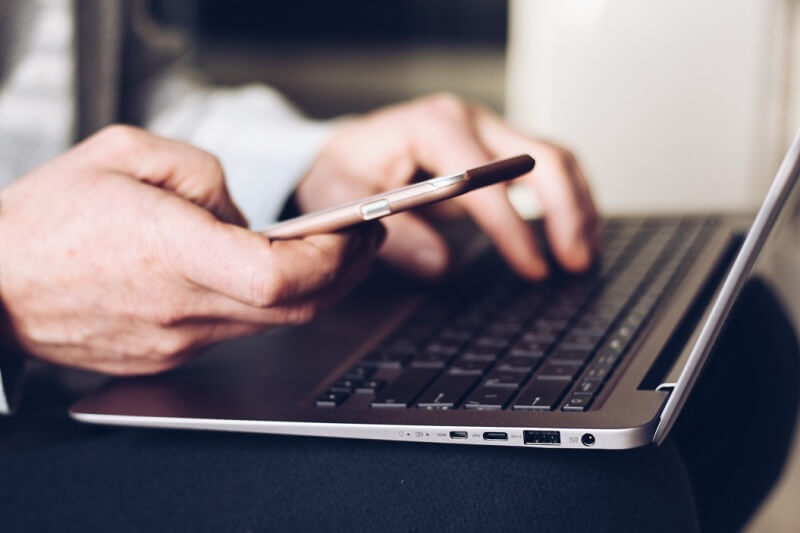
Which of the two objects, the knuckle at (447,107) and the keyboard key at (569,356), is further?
the knuckle at (447,107)

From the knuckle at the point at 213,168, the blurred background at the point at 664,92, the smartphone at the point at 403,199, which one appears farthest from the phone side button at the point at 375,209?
the blurred background at the point at 664,92

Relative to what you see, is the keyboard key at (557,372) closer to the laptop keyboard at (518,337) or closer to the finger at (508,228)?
the laptop keyboard at (518,337)

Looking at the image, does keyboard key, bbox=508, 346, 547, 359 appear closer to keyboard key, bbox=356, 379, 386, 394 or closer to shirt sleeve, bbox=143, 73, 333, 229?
keyboard key, bbox=356, 379, 386, 394

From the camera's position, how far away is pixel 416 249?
0.63 metres

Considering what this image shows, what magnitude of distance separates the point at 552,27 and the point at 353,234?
4.43 ft

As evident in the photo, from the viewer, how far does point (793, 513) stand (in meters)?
1.10

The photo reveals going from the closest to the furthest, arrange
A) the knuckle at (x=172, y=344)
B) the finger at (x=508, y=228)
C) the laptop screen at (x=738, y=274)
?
the laptop screen at (x=738, y=274)
the knuckle at (x=172, y=344)
the finger at (x=508, y=228)

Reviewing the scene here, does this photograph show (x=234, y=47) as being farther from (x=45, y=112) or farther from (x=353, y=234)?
(x=353, y=234)

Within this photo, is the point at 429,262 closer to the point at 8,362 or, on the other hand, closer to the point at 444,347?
the point at 444,347

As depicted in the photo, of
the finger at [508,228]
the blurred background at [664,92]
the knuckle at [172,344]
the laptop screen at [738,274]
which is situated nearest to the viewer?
the laptop screen at [738,274]

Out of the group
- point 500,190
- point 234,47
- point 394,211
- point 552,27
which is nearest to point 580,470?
point 394,211

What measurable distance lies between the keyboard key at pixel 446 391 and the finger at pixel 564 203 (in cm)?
21

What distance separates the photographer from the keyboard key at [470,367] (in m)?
0.43

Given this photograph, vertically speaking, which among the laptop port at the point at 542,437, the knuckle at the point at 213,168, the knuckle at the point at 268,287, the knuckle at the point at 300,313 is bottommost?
the laptop port at the point at 542,437
